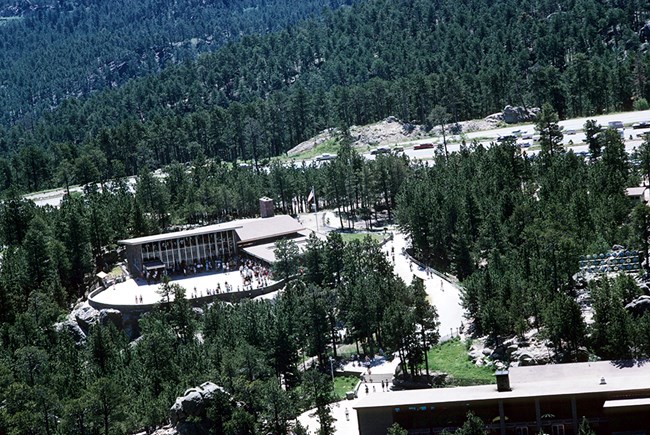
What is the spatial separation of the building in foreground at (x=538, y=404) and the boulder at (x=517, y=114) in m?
108

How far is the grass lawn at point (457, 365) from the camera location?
233 feet

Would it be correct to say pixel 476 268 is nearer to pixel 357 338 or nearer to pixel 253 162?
pixel 357 338

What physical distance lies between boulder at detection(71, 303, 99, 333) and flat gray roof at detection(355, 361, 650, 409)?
1647 inches

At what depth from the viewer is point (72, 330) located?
97062 mm

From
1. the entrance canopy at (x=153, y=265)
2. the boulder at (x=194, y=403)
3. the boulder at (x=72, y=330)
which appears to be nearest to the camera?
the boulder at (x=194, y=403)

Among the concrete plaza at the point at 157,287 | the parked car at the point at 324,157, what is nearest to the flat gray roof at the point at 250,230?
the concrete plaza at the point at 157,287

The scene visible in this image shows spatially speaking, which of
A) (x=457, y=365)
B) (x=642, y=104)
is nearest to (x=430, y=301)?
(x=457, y=365)

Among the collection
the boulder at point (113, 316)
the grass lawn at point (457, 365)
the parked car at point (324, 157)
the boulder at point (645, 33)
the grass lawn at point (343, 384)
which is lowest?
the grass lawn at point (343, 384)

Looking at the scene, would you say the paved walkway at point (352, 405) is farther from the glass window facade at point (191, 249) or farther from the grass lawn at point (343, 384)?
the glass window facade at point (191, 249)

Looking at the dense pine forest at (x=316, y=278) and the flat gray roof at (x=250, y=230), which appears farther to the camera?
the flat gray roof at (x=250, y=230)

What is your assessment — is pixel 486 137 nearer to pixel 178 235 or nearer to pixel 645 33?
pixel 645 33

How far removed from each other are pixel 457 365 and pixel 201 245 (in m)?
46.7

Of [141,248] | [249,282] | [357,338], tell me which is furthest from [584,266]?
[141,248]

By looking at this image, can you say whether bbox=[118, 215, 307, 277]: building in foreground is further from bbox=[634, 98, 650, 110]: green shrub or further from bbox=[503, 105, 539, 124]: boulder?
bbox=[634, 98, 650, 110]: green shrub
